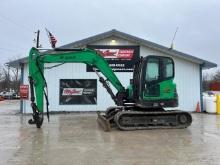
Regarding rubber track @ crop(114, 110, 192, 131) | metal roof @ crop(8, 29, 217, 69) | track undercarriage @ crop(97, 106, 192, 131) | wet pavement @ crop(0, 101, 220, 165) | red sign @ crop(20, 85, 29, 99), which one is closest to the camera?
wet pavement @ crop(0, 101, 220, 165)

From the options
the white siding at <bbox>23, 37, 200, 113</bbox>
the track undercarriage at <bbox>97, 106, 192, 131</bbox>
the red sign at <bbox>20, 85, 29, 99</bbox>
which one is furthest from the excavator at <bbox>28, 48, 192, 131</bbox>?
the white siding at <bbox>23, 37, 200, 113</bbox>

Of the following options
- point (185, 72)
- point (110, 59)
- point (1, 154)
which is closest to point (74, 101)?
point (110, 59)

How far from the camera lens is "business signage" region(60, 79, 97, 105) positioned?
2583 cm

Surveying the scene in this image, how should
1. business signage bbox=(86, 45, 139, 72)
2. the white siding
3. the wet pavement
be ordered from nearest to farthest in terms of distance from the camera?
the wet pavement < the white siding < business signage bbox=(86, 45, 139, 72)

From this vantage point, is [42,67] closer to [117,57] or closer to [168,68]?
[168,68]

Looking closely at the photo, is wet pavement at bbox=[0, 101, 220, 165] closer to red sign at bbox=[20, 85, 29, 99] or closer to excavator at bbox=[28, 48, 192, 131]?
excavator at bbox=[28, 48, 192, 131]

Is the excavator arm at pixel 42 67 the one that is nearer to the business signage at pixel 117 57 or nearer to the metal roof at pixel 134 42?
the metal roof at pixel 134 42

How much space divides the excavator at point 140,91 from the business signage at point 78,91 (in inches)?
337

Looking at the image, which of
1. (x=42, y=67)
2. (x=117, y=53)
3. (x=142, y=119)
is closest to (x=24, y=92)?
(x=117, y=53)

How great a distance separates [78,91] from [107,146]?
14.3 m

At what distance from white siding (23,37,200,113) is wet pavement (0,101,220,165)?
30.6 feet

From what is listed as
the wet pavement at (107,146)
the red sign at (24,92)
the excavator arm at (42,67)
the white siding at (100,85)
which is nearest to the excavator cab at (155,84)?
the excavator arm at (42,67)

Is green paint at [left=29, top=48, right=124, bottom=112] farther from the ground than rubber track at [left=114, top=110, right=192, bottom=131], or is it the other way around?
green paint at [left=29, top=48, right=124, bottom=112]

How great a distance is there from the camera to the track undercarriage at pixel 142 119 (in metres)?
16.1
